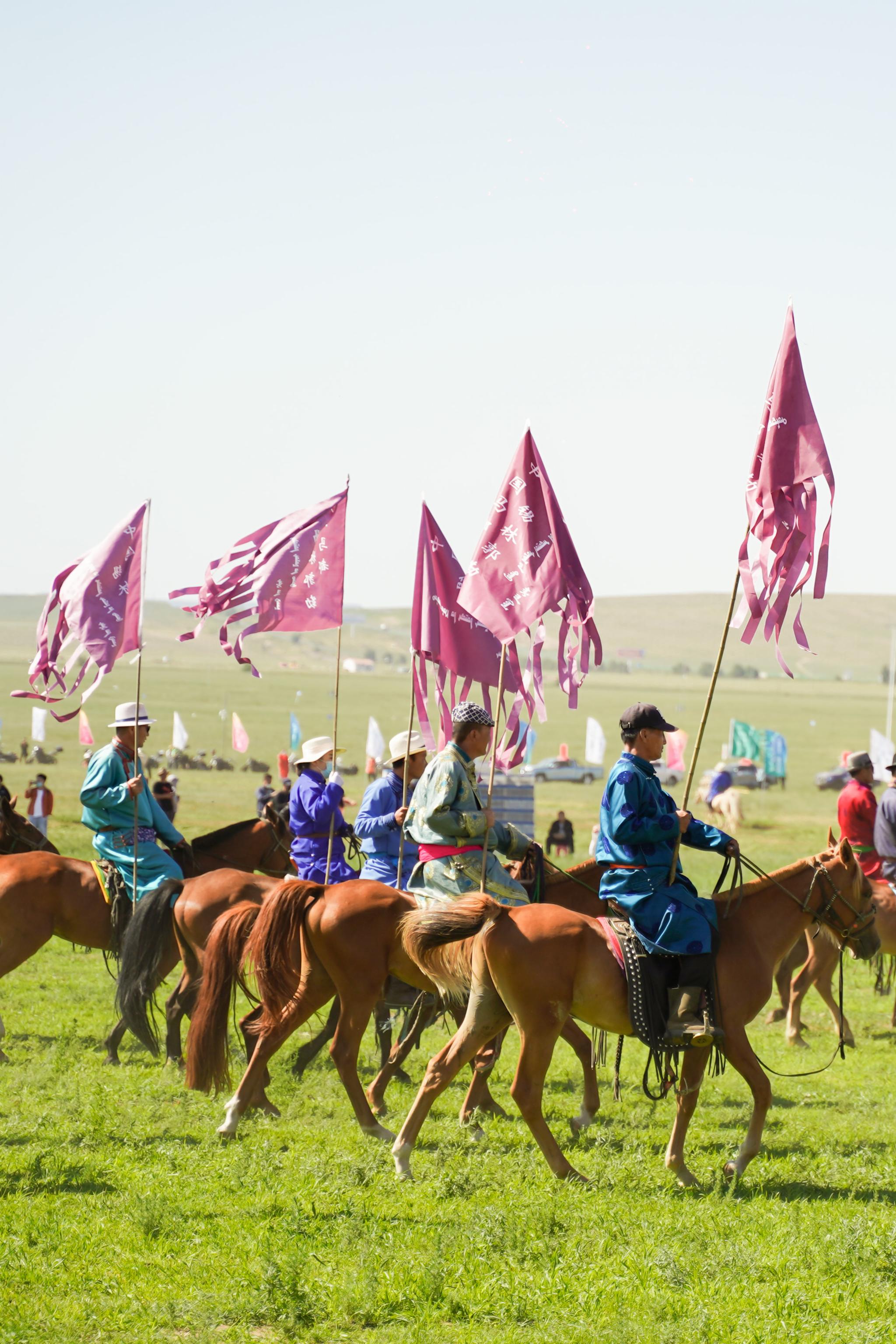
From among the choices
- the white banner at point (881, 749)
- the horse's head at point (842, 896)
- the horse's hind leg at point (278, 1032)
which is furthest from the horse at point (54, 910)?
the white banner at point (881, 749)

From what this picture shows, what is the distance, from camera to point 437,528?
1108 centimetres

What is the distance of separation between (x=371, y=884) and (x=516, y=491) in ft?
10.4

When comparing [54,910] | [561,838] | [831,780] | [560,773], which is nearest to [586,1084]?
[54,910]

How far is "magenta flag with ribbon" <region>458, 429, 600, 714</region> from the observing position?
9.63 meters

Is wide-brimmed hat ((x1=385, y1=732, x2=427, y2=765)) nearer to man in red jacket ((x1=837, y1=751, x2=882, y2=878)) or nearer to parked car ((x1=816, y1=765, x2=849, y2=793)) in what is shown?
man in red jacket ((x1=837, y1=751, x2=882, y2=878))

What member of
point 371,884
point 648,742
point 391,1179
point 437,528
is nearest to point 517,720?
point 437,528

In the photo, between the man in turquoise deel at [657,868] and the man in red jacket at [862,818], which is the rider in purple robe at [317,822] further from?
the man in red jacket at [862,818]

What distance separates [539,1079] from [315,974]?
180 cm

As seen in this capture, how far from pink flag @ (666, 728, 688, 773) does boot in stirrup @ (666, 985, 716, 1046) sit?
1504 inches

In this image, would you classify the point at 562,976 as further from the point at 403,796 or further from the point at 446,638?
the point at 446,638

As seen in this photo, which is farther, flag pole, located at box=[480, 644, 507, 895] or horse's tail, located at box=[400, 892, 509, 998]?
flag pole, located at box=[480, 644, 507, 895]

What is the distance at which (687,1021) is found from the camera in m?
7.42

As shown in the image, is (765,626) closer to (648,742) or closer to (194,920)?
(648,742)

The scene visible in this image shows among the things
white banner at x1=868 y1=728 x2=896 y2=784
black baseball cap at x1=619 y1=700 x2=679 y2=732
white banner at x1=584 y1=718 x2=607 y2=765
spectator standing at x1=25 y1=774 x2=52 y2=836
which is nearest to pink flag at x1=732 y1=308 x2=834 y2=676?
black baseball cap at x1=619 y1=700 x2=679 y2=732
